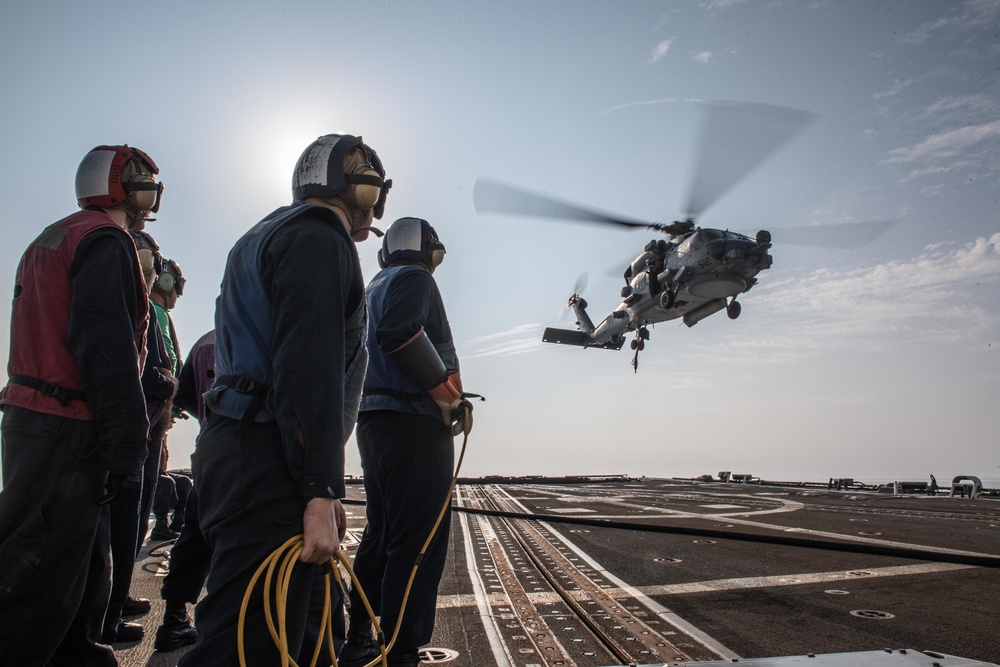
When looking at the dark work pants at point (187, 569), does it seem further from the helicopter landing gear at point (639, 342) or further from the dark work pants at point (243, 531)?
the helicopter landing gear at point (639, 342)

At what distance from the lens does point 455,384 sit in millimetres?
3348

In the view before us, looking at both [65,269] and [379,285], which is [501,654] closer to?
[379,285]

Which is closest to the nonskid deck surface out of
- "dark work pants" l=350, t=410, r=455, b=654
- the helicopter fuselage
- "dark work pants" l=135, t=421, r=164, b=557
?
"dark work pants" l=350, t=410, r=455, b=654

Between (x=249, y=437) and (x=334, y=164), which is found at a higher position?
(x=334, y=164)

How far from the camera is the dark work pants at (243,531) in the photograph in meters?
1.69

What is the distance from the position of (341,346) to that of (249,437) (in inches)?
15.2

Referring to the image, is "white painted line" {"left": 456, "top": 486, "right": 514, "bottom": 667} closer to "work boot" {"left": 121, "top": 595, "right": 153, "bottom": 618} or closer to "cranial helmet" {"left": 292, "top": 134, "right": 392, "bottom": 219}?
"work boot" {"left": 121, "top": 595, "right": 153, "bottom": 618}

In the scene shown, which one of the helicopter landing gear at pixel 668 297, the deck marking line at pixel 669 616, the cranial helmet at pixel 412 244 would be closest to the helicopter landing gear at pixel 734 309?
the helicopter landing gear at pixel 668 297

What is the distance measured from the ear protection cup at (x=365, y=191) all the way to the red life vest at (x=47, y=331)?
1.17 metres

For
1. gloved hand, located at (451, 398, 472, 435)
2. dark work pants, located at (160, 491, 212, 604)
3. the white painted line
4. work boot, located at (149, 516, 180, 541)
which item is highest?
gloved hand, located at (451, 398, 472, 435)

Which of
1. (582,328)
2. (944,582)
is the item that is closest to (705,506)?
(944,582)

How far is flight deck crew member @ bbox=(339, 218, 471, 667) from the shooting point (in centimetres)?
299

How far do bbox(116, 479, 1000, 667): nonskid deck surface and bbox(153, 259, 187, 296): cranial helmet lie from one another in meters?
2.41

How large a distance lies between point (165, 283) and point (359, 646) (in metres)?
3.32
